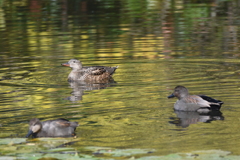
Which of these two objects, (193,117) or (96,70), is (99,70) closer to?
(96,70)

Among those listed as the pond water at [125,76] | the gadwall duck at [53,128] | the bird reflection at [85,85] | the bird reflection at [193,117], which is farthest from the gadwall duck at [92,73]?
the gadwall duck at [53,128]

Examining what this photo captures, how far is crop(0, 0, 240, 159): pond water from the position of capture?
834cm

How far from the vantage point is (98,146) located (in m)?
8.00

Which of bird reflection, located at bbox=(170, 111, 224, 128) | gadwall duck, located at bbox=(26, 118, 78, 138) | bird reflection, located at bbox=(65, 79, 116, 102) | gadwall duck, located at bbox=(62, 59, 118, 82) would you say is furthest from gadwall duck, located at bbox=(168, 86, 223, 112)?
gadwall duck, located at bbox=(62, 59, 118, 82)

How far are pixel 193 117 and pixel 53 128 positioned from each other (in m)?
2.45

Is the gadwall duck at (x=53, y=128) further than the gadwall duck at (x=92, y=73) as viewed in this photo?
No

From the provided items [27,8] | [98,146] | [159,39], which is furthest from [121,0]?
[98,146]

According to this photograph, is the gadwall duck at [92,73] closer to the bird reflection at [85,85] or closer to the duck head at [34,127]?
the bird reflection at [85,85]

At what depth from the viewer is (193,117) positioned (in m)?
9.84

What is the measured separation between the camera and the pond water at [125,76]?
27.4ft

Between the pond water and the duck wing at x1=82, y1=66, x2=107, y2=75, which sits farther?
the duck wing at x1=82, y1=66, x2=107, y2=75

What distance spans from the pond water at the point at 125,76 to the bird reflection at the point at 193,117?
0.05ft

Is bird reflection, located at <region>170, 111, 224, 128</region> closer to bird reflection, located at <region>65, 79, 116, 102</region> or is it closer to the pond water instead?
the pond water

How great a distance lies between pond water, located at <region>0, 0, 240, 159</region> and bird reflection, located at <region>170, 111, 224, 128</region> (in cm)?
2
